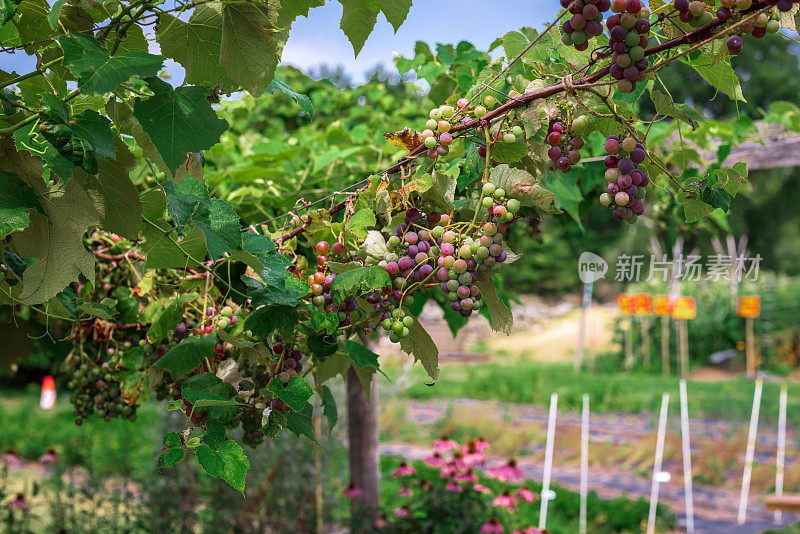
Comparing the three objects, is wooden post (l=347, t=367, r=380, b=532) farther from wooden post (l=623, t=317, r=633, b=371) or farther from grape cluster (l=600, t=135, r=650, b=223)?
wooden post (l=623, t=317, r=633, b=371)

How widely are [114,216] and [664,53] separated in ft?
1.91

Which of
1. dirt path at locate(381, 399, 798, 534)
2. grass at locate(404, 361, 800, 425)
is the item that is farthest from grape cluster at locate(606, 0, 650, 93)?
grass at locate(404, 361, 800, 425)

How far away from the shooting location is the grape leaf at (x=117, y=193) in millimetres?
698

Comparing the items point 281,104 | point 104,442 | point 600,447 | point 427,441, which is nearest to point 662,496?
point 600,447

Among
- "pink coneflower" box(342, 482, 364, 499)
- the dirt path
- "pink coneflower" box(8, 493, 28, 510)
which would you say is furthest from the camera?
the dirt path

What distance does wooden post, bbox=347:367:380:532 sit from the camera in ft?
8.64

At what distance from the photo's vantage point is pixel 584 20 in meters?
0.57

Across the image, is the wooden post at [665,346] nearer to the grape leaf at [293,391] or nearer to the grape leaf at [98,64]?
the grape leaf at [293,391]

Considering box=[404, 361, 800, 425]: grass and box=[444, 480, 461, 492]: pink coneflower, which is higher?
box=[404, 361, 800, 425]: grass

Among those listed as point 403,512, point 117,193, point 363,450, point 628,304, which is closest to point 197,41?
point 117,193

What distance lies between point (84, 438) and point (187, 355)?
5785 mm

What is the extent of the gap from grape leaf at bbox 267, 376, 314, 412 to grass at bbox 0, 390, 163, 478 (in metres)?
5.04

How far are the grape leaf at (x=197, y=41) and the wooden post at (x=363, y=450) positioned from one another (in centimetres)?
185

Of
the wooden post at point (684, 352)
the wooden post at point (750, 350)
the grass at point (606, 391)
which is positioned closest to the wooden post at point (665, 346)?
the wooden post at point (684, 352)
